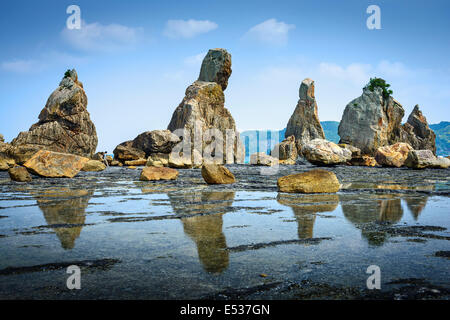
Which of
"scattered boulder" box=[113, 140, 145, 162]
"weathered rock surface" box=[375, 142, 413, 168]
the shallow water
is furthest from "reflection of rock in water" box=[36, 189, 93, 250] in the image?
"scattered boulder" box=[113, 140, 145, 162]

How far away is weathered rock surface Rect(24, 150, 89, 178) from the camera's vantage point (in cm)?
1373

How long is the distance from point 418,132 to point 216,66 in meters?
45.1

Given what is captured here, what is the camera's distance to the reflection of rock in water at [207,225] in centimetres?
290

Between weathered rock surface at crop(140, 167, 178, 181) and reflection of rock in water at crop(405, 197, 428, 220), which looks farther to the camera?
weathered rock surface at crop(140, 167, 178, 181)

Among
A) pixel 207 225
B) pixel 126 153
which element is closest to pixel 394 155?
pixel 126 153

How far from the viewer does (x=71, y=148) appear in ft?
171

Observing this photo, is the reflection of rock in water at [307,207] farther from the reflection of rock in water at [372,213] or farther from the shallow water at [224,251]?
the reflection of rock in water at [372,213]

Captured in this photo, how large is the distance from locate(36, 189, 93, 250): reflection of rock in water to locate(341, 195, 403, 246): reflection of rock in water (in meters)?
3.22

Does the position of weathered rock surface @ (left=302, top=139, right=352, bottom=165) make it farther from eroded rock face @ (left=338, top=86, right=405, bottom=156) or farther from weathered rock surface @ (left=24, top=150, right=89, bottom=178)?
eroded rock face @ (left=338, top=86, right=405, bottom=156)

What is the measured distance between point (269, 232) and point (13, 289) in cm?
262

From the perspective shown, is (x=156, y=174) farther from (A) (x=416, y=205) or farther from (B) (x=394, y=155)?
(B) (x=394, y=155)

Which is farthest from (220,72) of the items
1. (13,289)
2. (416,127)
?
(13,289)

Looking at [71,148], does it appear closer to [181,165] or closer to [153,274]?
[181,165]

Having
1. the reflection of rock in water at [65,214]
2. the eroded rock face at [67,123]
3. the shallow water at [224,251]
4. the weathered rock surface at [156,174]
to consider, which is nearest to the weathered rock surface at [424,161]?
the weathered rock surface at [156,174]
